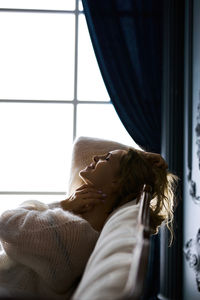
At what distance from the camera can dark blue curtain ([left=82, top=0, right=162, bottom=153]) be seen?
3639 mm

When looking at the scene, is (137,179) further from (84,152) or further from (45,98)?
(45,98)

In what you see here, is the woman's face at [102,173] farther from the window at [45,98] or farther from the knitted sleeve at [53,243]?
the window at [45,98]

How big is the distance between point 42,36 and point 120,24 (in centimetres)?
64

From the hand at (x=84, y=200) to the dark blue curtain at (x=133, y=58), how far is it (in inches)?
69.7

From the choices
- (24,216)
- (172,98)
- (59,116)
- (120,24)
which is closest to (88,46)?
(120,24)

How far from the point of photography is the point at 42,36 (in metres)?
3.91

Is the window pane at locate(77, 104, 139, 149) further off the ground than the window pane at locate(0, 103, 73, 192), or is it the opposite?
the window pane at locate(77, 104, 139, 149)

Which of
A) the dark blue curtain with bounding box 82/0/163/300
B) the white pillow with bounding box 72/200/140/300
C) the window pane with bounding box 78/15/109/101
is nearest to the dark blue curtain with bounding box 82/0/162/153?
the dark blue curtain with bounding box 82/0/163/300

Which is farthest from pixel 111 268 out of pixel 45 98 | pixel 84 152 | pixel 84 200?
pixel 45 98

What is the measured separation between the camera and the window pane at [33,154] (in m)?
3.84

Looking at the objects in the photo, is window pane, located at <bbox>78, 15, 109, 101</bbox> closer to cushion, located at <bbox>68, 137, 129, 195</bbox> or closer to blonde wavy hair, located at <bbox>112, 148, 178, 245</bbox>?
cushion, located at <bbox>68, 137, 129, 195</bbox>

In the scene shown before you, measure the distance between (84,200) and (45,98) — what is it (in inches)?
85.9

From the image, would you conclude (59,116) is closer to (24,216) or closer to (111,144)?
(111,144)

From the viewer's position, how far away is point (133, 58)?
3.74 metres
